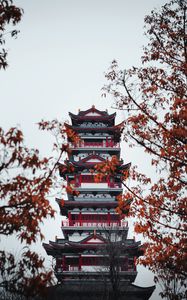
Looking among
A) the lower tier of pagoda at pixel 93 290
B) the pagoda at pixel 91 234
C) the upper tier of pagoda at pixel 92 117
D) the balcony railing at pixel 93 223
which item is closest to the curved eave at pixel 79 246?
the pagoda at pixel 91 234

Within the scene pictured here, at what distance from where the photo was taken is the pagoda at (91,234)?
23.8 metres

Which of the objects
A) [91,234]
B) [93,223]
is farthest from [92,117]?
[91,234]

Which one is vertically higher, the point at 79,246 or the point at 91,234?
the point at 91,234

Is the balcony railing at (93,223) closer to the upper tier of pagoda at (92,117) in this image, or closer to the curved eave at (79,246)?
the curved eave at (79,246)

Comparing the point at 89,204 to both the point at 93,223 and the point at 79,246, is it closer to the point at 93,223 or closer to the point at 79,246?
the point at 93,223

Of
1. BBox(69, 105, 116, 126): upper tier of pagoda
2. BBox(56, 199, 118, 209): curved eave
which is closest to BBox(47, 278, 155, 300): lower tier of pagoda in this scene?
BBox(56, 199, 118, 209): curved eave

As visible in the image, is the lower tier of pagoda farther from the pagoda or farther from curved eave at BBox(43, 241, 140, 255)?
curved eave at BBox(43, 241, 140, 255)

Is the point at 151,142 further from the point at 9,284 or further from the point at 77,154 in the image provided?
the point at 77,154

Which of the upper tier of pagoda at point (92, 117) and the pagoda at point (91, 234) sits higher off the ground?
the upper tier of pagoda at point (92, 117)

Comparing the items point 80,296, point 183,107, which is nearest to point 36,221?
point 183,107

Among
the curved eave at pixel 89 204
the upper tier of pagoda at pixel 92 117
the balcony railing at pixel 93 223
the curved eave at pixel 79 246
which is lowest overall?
the curved eave at pixel 79 246

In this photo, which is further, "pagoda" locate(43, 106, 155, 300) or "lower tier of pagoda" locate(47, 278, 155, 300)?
"pagoda" locate(43, 106, 155, 300)

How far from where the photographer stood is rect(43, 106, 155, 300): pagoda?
938 inches

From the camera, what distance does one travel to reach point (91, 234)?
26859 millimetres
